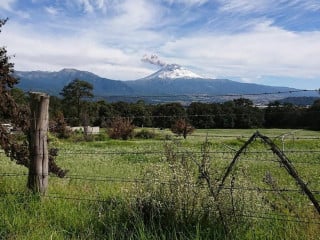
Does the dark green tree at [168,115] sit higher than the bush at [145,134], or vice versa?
the dark green tree at [168,115]

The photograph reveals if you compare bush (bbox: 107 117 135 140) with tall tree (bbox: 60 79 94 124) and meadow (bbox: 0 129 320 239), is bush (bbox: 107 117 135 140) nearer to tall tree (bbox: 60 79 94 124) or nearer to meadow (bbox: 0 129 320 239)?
tall tree (bbox: 60 79 94 124)

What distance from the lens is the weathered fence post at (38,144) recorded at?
6934 mm

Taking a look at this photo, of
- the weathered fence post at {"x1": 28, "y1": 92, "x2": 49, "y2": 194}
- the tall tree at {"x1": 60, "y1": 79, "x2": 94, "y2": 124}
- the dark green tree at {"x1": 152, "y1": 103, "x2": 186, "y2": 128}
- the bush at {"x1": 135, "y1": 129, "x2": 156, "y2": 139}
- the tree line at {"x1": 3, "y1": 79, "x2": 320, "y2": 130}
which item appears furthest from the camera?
the tall tree at {"x1": 60, "y1": 79, "x2": 94, "y2": 124}

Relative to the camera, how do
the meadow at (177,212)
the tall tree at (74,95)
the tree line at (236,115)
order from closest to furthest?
1. the meadow at (177,212)
2. the tree line at (236,115)
3. the tall tree at (74,95)

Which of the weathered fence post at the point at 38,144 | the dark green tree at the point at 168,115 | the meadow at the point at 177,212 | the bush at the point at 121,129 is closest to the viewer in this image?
the meadow at the point at 177,212

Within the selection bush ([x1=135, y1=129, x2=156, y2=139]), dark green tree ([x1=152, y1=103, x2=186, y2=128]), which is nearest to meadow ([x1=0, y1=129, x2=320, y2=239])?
dark green tree ([x1=152, y1=103, x2=186, y2=128])

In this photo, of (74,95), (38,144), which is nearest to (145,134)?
(74,95)

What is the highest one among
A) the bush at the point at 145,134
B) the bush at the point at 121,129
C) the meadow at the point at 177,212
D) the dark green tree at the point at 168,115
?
the dark green tree at the point at 168,115

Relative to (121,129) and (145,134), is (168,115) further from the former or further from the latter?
(145,134)

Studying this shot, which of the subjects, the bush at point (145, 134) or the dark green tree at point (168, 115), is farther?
the bush at point (145, 134)

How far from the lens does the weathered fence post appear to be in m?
6.93

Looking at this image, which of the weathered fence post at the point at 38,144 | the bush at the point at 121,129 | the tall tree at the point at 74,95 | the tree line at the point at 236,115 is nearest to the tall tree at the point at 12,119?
the tree line at the point at 236,115

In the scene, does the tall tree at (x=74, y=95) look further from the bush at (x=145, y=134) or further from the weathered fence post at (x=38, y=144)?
the weathered fence post at (x=38, y=144)

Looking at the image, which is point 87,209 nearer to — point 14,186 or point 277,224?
point 14,186
